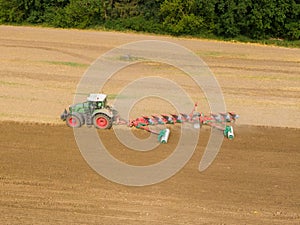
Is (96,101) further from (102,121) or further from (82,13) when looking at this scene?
(82,13)

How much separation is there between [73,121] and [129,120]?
2.24m

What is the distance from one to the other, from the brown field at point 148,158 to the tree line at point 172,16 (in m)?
6.02

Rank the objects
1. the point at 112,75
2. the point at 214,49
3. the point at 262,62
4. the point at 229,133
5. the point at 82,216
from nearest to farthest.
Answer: the point at 82,216, the point at 229,133, the point at 112,75, the point at 262,62, the point at 214,49

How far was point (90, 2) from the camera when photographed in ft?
109

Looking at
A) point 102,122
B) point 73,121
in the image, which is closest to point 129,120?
point 102,122

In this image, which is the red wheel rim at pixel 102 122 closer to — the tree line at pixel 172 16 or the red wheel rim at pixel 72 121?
the red wheel rim at pixel 72 121

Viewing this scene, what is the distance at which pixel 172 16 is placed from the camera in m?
31.8

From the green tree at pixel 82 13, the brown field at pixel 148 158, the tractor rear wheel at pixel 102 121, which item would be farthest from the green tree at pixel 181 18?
the tractor rear wheel at pixel 102 121

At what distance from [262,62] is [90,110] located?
13181 mm

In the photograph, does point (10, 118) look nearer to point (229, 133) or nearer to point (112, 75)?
point (112, 75)

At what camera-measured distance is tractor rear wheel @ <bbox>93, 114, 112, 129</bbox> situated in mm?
16594

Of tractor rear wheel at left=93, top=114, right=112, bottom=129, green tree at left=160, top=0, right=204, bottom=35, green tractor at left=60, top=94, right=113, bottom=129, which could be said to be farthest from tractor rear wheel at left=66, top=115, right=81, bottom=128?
green tree at left=160, top=0, right=204, bottom=35

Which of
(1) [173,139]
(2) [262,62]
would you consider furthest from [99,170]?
(2) [262,62]

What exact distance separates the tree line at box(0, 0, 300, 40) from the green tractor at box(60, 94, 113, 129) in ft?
52.2
